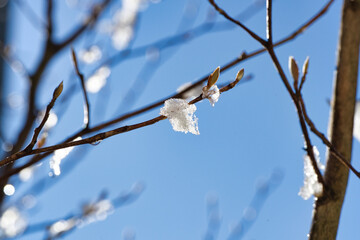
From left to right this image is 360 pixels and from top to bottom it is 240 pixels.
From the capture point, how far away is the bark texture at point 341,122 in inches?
30.2

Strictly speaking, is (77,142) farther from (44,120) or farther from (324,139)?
(324,139)

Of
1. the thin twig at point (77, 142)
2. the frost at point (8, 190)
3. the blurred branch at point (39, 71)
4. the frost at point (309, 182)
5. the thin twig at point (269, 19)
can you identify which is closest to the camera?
the thin twig at point (77, 142)

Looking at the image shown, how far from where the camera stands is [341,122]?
88cm

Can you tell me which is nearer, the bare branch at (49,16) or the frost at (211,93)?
the frost at (211,93)

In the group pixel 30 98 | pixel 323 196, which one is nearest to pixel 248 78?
pixel 323 196

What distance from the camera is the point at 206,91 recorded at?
0.61 metres

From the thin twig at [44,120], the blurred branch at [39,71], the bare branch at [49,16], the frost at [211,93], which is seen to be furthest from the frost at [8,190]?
the frost at [211,93]

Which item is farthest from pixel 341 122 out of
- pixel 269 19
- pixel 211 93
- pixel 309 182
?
pixel 211 93

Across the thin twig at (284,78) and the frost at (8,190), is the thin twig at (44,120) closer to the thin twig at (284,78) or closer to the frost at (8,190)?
the thin twig at (284,78)

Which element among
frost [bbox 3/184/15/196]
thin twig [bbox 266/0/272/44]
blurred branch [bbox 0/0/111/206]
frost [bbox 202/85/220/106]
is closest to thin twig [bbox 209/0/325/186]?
thin twig [bbox 266/0/272/44]

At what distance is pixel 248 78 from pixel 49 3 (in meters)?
0.98

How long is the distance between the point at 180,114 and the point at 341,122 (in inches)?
19.0

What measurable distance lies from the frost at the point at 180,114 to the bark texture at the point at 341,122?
1.18 ft

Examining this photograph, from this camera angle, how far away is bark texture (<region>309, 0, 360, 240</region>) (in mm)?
768
